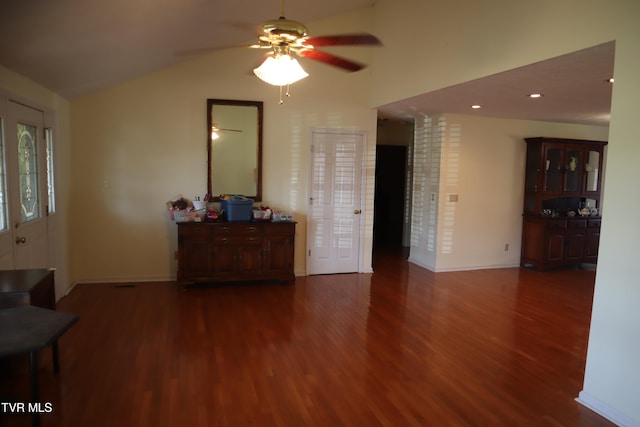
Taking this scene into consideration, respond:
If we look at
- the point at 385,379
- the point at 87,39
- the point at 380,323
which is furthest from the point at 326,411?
the point at 87,39

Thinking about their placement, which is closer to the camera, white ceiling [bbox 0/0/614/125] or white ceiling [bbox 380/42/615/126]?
white ceiling [bbox 0/0/614/125]

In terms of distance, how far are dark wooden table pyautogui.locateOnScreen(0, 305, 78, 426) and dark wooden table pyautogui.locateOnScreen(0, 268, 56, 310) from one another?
0.14 m

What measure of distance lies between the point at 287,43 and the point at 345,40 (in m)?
0.36

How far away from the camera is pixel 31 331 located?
6.96 feet

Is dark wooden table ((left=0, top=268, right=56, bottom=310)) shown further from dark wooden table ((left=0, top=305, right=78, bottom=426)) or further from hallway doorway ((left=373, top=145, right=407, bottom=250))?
hallway doorway ((left=373, top=145, right=407, bottom=250))

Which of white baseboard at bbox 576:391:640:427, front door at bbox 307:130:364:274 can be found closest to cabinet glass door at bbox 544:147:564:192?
front door at bbox 307:130:364:274

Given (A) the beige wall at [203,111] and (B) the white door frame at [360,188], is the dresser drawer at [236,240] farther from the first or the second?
(B) the white door frame at [360,188]

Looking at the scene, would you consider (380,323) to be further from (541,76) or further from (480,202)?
(480,202)

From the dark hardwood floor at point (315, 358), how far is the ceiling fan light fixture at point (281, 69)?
6.80 feet

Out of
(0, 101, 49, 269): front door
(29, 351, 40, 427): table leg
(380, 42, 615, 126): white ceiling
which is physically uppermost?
(380, 42, 615, 126): white ceiling

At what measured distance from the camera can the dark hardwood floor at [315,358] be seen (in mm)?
2564

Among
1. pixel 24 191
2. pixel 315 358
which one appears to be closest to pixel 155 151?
pixel 24 191

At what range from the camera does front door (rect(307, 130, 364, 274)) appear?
579 cm

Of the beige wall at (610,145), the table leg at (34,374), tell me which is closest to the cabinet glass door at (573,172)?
the beige wall at (610,145)
